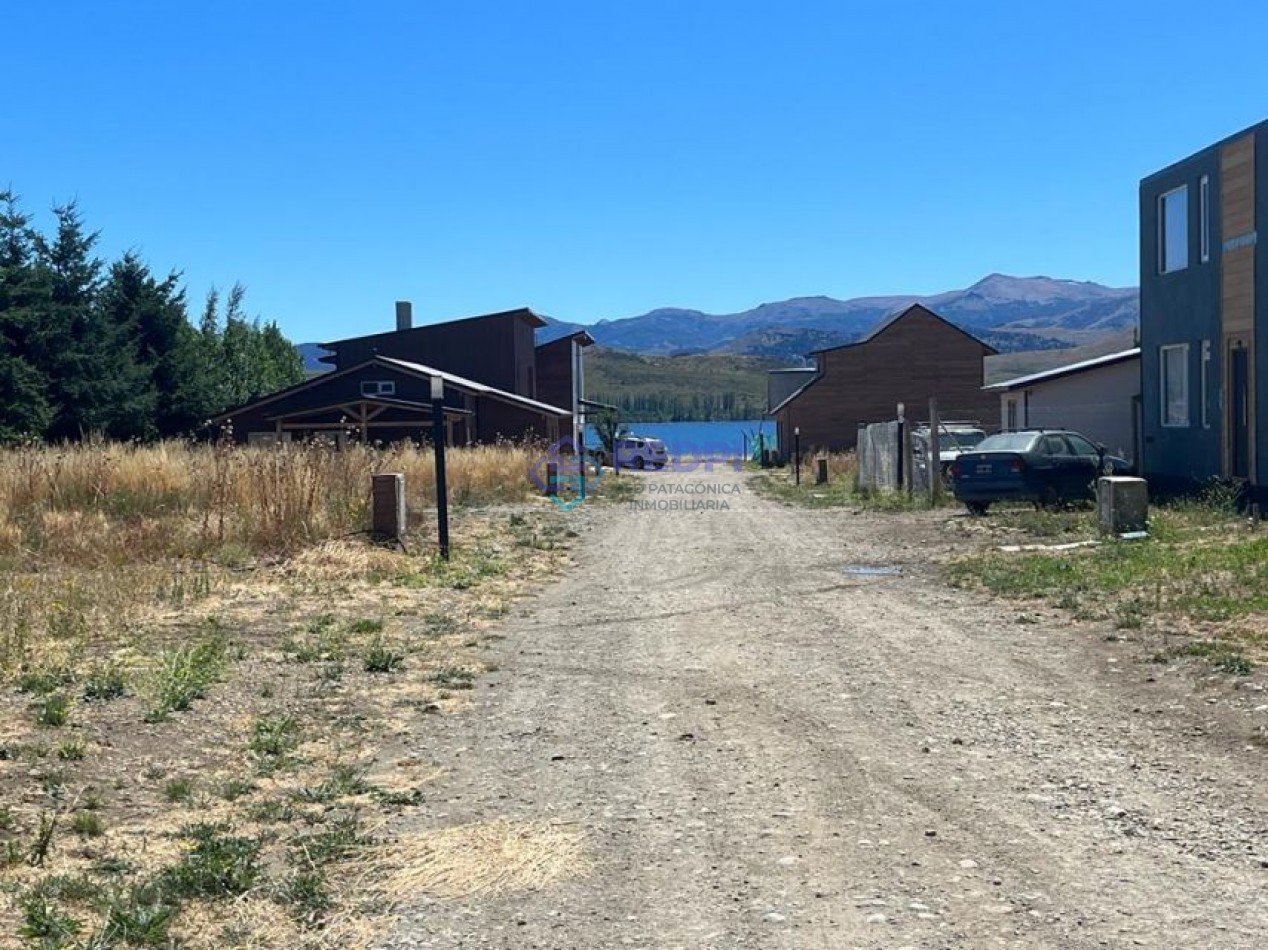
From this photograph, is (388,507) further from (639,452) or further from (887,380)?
(639,452)

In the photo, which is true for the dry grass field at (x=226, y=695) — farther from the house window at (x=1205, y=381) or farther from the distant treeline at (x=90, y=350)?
the distant treeline at (x=90, y=350)

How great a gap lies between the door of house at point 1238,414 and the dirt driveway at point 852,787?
1068 cm

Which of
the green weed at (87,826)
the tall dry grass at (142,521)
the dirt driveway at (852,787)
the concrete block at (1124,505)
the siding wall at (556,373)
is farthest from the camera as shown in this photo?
the siding wall at (556,373)

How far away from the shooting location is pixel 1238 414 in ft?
66.0

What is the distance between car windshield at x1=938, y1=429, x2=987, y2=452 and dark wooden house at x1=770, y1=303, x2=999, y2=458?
26.2m

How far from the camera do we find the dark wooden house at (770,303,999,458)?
181 ft

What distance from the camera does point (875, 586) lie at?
44.7ft

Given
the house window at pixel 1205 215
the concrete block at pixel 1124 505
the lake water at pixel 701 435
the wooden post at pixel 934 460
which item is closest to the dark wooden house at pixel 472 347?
the lake water at pixel 701 435

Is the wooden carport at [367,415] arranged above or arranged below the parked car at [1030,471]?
above

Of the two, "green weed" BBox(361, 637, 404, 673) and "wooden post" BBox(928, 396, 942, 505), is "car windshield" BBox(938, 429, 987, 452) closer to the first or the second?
"wooden post" BBox(928, 396, 942, 505)

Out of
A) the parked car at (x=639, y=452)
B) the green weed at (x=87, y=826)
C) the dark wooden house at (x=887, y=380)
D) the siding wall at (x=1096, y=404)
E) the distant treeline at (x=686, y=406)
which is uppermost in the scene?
the distant treeline at (x=686, y=406)

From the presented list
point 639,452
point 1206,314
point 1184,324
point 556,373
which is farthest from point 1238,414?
point 556,373

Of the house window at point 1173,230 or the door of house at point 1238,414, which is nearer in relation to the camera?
the door of house at point 1238,414

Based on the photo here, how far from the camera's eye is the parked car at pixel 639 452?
5881cm
